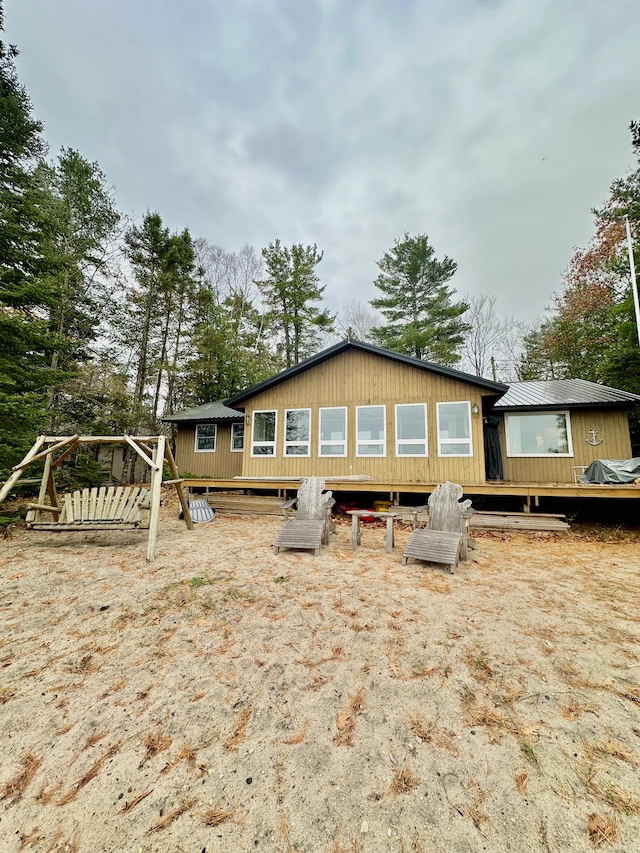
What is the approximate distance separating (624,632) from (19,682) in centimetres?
477

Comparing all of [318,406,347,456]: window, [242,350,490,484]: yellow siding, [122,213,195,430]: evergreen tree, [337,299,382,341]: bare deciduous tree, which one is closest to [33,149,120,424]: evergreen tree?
[122,213,195,430]: evergreen tree

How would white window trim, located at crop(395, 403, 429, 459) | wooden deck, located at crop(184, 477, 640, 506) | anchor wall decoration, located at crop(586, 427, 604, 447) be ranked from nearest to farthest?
1. wooden deck, located at crop(184, 477, 640, 506)
2. white window trim, located at crop(395, 403, 429, 459)
3. anchor wall decoration, located at crop(586, 427, 604, 447)

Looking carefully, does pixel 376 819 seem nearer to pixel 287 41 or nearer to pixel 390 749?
pixel 390 749

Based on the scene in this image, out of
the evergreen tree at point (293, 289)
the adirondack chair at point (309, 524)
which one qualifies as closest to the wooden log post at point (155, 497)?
the adirondack chair at point (309, 524)

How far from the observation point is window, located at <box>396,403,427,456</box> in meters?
9.19

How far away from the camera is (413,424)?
30.5 ft

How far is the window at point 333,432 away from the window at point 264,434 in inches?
63.8

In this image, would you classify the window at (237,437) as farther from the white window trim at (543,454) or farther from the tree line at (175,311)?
the white window trim at (543,454)

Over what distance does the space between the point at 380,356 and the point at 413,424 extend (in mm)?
2172

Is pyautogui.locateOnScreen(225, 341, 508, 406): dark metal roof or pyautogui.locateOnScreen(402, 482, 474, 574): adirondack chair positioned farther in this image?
pyautogui.locateOnScreen(225, 341, 508, 406): dark metal roof

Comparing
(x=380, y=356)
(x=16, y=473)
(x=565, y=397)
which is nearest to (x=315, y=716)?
(x=16, y=473)

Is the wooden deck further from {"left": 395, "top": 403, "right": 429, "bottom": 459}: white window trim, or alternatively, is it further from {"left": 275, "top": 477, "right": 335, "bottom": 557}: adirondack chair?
{"left": 275, "top": 477, "right": 335, "bottom": 557}: adirondack chair

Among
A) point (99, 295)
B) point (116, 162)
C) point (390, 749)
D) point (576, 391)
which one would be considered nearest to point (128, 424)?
point (99, 295)

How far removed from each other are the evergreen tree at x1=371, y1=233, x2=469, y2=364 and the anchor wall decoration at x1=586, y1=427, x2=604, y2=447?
1080 centimetres
